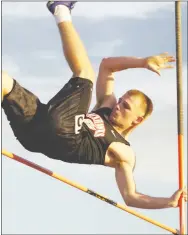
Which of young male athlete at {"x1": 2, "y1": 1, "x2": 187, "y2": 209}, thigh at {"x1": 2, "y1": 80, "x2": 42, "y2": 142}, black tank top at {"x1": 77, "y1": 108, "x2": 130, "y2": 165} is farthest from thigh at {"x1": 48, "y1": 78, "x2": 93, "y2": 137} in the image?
black tank top at {"x1": 77, "y1": 108, "x2": 130, "y2": 165}

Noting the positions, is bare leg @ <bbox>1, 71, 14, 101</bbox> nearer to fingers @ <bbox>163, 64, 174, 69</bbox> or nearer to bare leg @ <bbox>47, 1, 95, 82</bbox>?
bare leg @ <bbox>47, 1, 95, 82</bbox>

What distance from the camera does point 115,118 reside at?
6441 mm

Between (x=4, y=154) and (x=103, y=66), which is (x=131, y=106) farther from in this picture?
(x=4, y=154)

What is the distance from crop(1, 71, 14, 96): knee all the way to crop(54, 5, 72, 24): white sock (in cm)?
72

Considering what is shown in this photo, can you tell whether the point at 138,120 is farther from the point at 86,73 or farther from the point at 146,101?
the point at 86,73

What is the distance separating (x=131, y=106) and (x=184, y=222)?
1.29 m

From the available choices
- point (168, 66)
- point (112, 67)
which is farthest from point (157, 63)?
point (112, 67)

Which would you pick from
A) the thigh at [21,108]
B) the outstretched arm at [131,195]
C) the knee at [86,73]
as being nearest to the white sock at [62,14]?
the knee at [86,73]

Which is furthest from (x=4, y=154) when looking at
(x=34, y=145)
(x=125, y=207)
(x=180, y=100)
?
(x=180, y=100)

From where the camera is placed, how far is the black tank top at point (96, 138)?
632 cm

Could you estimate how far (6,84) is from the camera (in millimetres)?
5547

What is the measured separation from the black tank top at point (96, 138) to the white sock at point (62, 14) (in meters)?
0.97

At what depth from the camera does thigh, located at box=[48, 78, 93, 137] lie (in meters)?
5.86

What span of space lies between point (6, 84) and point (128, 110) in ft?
4.33
